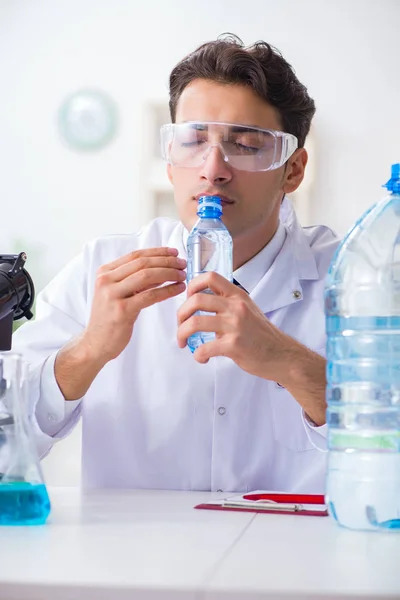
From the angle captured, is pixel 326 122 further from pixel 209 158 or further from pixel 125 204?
pixel 209 158

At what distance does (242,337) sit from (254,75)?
33.0 inches

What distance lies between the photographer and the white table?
704 millimetres

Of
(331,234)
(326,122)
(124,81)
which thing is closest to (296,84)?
(331,234)

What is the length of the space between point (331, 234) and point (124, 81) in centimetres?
241

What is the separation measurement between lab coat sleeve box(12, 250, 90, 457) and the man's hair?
1.67ft

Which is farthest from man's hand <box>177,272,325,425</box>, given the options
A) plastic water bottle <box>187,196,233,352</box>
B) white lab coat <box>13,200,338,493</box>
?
white lab coat <box>13,200,338,493</box>

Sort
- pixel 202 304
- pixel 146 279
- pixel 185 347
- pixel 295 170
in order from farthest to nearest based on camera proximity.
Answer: pixel 295 170 → pixel 185 347 → pixel 146 279 → pixel 202 304

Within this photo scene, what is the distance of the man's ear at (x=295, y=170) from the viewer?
209 cm

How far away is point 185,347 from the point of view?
5.99 ft

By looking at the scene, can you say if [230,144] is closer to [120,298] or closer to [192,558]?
[120,298]

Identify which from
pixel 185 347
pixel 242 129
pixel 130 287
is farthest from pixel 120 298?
pixel 242 129

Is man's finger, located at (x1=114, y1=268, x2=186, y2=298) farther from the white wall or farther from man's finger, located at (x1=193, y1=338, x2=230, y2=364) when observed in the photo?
the white wall

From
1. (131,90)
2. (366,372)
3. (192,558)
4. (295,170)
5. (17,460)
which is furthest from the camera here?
(131,90)

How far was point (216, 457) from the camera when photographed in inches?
70.6
